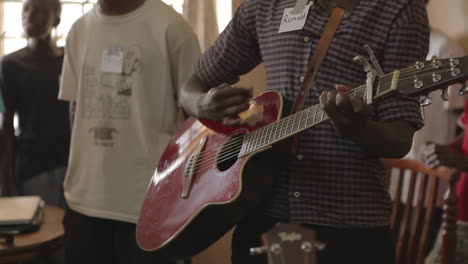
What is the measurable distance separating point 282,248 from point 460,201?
4.22ft

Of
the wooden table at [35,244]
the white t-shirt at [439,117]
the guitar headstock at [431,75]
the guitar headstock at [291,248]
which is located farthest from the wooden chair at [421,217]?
the wooden table at [35,244]

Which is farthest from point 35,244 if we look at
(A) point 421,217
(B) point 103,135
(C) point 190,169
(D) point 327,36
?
(D) point 327,36

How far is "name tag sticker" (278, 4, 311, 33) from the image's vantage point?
1.21 m

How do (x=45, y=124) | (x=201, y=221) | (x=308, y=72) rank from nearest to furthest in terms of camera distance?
(x=308, y=72)
(x=201, y=221)
(x=45, y=124)

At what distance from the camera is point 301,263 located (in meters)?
0.89

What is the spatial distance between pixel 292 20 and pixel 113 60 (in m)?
0.72

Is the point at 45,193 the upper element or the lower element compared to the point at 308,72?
lower

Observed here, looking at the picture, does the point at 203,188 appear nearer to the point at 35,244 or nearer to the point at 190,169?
the point at 190,169

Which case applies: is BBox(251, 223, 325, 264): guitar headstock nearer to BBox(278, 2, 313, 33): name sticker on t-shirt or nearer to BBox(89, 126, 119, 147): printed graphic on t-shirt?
BBox(278, 2, 313, 33): name sticker on t-shirt

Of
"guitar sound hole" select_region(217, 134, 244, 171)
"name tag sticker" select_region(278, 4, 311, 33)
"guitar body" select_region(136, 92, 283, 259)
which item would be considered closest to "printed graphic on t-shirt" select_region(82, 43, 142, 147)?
"guitar body" select_region(136, 92, 283, 259)

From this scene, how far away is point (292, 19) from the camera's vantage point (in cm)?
123

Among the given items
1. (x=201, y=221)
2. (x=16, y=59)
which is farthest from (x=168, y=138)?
(x=16, y=59)

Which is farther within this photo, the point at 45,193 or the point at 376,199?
the point at 45,193

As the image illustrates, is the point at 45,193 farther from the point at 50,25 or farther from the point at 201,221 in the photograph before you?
the point at 201,221
